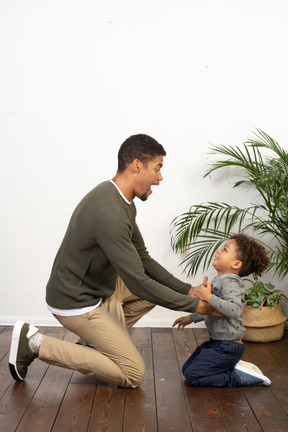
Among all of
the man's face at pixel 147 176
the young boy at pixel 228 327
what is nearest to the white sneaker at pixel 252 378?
the young boy at pixel 228 327

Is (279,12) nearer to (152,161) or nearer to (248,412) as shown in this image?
(152,161)

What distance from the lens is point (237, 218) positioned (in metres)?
3.96

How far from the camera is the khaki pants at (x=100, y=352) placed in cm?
271

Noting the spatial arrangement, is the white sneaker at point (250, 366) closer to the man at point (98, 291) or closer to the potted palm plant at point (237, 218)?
the man at point (98, 291)

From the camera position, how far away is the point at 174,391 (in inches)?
108

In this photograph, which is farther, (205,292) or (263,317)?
(263,317)

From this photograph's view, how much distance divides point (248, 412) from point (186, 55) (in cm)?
243

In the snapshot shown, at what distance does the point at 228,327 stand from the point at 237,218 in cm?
125

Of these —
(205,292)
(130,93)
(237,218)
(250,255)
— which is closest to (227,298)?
(205,292)

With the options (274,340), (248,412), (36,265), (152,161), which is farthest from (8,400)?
(274,340)

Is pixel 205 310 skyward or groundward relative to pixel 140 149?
groundward

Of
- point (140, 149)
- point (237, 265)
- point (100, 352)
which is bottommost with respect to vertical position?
point (100, 352)

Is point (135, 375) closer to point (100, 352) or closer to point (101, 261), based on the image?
point (100, 352)

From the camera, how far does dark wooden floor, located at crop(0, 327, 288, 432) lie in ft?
7.73
